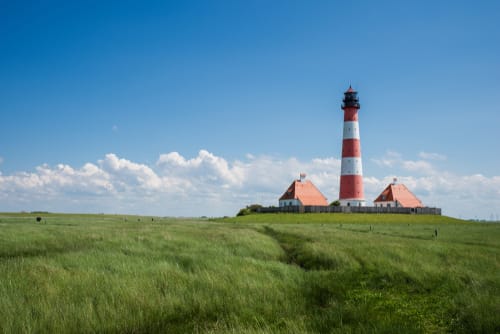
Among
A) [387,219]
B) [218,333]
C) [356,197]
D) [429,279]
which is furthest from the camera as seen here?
[356,197]

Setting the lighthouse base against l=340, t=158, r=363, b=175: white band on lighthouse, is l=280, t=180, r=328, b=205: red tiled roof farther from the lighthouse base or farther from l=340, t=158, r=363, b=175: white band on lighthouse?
l=340, t=158, r=363, b=175: white band on lighthouse

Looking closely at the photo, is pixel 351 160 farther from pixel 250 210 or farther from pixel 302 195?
pixel 250 210

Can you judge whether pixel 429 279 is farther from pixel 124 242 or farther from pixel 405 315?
pixel 124 242

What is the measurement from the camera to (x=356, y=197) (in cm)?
6638

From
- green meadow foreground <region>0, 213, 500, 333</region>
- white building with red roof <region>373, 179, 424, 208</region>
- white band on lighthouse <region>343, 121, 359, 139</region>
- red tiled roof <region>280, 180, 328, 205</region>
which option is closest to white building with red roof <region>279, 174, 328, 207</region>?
red tiled roof <region>280, 180, 328, 205</region>

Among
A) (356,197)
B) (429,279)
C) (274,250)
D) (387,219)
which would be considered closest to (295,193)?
(356,197)

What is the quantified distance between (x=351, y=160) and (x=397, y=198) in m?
19.8

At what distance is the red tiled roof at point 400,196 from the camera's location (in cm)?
7806

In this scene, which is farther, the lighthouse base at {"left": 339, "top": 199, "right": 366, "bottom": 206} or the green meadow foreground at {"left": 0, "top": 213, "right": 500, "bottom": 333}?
the lighthouse base at {"left": 339, "top": 199, "right": 366, "bottom": 206}

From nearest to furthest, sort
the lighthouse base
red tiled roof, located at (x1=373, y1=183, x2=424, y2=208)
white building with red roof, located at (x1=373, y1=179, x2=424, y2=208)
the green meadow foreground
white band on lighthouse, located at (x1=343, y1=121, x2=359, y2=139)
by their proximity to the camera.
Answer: the green meadow foreground < white band on lighthouse, located at (x1=343, y1=121, x2=359, y2=139) < the lighthouse base < white building with red roof, located at (x1=373, y1=179, x2=424, y2=208) < red tiled roof, located at (x1=373, y1=183, x2=424, y2=208)

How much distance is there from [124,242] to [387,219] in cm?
4806

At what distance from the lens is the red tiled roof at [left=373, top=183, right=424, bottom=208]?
78.1 metres

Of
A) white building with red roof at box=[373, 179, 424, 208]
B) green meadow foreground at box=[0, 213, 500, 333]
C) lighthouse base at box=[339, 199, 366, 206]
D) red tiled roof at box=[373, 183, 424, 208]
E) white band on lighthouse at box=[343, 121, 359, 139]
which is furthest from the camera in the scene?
red tiled roof at box=[373, 183, 424, 208]

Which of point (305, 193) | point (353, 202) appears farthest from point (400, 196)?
point (305, 193)
